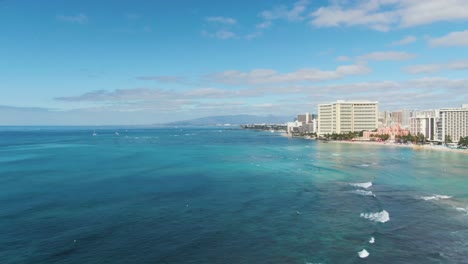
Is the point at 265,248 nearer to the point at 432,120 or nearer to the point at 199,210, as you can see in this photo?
the point at 199,210

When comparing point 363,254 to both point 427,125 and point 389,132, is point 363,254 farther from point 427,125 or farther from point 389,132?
point 427,125

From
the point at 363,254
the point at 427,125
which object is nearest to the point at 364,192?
the point at 363,254

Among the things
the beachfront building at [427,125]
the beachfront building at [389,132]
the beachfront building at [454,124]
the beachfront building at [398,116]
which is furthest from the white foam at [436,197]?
the beachfront building at [398,116]

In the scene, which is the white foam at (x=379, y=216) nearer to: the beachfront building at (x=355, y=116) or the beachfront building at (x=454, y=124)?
the beachfront building at (x=454, y=124)

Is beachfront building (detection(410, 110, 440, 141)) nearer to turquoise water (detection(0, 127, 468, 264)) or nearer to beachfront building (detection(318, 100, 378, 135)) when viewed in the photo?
beachfront building (detection(318, 100, 378, 135))

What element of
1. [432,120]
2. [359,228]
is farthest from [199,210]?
[432,120]
